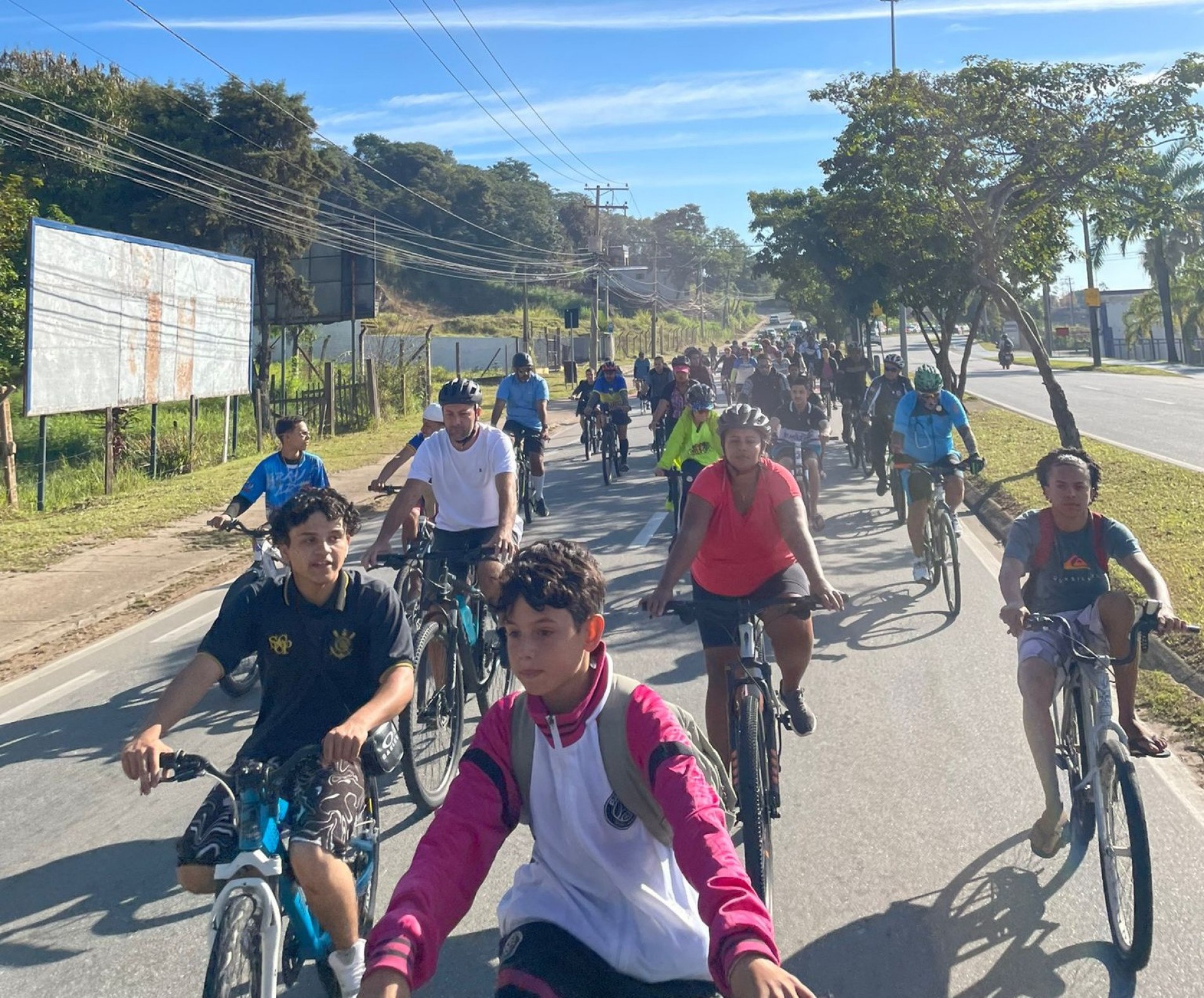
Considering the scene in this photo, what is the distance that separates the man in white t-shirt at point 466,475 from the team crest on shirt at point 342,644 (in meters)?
2.83

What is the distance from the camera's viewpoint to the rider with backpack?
4762mm

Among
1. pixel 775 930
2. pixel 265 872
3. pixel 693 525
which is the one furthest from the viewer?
pixel 693 525

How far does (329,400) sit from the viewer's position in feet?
94.4

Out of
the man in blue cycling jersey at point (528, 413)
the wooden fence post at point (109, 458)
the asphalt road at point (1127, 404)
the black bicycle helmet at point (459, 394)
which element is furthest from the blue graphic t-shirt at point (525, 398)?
the asphalt road at point (1127, 404)

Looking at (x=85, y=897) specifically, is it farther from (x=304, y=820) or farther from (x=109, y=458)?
(x=109, y=458)

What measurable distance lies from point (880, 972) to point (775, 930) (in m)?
0.41

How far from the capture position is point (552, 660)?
272 centimetres

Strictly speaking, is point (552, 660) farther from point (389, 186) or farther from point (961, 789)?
point (389, 186)

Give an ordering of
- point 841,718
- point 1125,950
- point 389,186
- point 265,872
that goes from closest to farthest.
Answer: point 265,872 → point 1125,950 → point 841,718 → point 389,186

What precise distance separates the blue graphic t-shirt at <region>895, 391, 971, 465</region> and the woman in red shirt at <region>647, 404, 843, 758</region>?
16.8 feet

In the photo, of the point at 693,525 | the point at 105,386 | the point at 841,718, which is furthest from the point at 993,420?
the point at 693,525

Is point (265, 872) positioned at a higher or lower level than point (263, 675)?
lower

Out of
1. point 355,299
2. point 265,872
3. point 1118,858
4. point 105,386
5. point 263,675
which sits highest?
point 355,299

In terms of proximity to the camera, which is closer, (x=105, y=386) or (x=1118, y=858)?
(x=1118, y=858)
